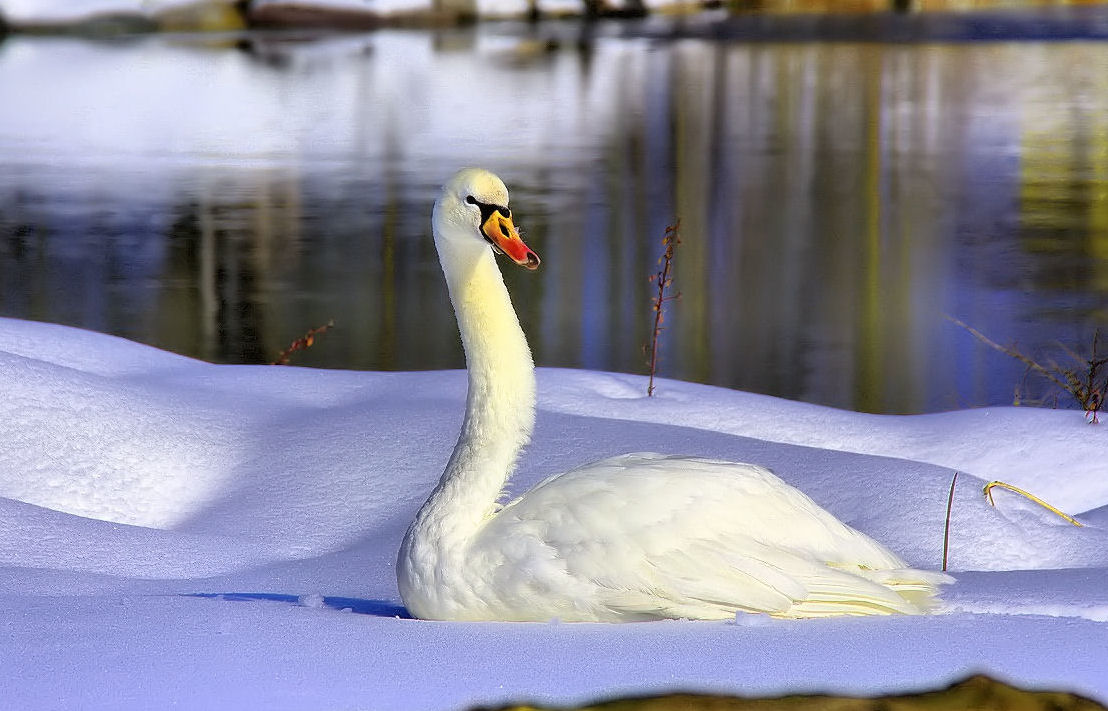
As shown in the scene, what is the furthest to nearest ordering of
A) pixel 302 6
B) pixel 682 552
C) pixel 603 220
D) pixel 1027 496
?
pixel 302 6 → pixel 603 220 → pixel 1027 496 → pixel 682 552

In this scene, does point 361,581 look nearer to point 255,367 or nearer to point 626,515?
point 626,515

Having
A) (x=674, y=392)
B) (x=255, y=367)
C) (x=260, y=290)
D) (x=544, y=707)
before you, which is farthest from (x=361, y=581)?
(x=260, y=290)

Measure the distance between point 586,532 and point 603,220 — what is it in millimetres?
12994

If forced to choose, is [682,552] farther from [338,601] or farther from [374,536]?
[374,536]

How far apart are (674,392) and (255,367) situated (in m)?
1.87

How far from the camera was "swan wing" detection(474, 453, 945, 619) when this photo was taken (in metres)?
2.79

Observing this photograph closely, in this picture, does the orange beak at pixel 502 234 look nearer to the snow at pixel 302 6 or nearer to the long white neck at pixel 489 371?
the long white neck at pixel 489 371

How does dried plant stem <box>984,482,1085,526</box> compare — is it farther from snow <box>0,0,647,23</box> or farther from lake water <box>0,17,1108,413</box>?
snow <box>0,0,647,23</box>

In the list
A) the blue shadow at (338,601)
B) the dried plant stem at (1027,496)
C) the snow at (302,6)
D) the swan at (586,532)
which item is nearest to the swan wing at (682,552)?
the swan at (586,532)

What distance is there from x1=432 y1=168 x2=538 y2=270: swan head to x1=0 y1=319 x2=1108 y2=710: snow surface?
80cm

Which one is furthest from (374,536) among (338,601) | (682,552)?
(682,552)

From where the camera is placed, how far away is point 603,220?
15695 mm

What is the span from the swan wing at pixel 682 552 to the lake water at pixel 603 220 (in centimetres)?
526

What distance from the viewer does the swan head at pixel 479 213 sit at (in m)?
3.01
